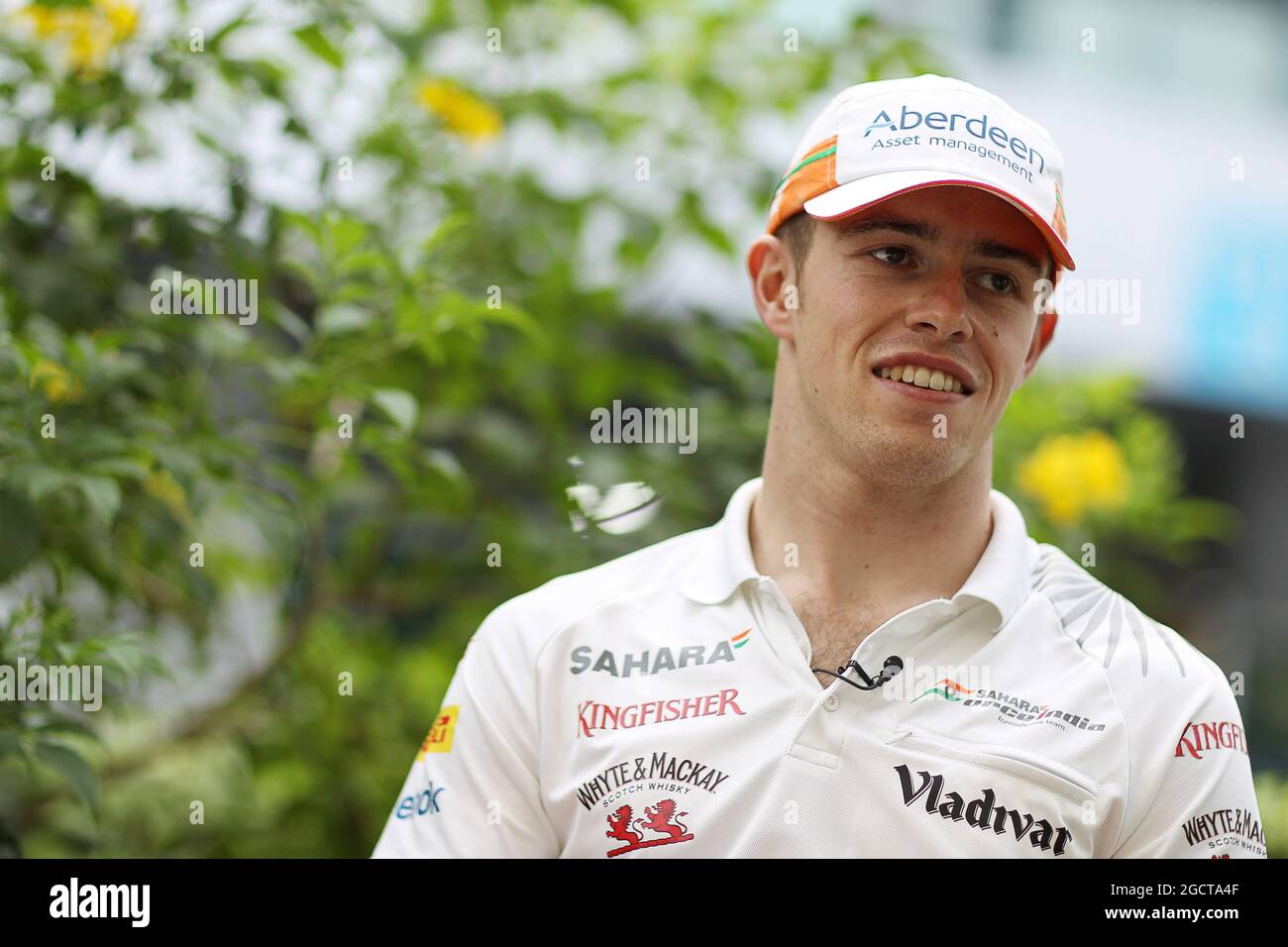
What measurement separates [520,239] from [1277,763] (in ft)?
8.85

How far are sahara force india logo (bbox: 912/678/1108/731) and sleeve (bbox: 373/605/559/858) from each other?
1.71 ft

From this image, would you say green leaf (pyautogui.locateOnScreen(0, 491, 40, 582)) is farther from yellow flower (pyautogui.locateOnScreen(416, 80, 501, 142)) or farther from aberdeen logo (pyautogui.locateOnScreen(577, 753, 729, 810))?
yellow flower (pyautogui.locateOnScreen(416, 80, 501, 142))

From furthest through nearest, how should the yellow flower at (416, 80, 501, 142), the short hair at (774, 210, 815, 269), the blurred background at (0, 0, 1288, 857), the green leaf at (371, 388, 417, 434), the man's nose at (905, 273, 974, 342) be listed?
the yellow flower at (416, 80, 501, 142) → the blurred background at (0, 0, 1288, 857) → the green leaf at (371, 388, 417, 434) → the short hair at (774, 210, 815, 269) → the man's nose at (905, 273, 974, 342)

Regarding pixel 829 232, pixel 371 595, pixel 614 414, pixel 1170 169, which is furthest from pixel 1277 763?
pixel 1170 169

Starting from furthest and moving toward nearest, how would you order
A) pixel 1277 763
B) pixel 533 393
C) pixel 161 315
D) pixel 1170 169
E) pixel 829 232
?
pixel 1170 169
pixel 1277 763
pixel 533 393
pixel 161 315
pixel 829 232

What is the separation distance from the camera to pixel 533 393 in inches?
108

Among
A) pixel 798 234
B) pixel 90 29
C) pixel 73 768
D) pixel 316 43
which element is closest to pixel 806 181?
pixel 798 234

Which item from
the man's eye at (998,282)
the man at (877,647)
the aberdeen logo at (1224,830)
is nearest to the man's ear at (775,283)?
the man at (877,647)

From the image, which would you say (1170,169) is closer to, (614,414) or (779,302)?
(614,414)

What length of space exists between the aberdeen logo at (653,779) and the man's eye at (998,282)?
71cm

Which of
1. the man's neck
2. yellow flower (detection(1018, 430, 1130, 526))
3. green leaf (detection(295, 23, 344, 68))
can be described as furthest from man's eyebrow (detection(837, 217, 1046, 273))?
yellow flower (detection(1018, 430, 1130, 526))

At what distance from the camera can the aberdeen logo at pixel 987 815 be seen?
64.1 inches

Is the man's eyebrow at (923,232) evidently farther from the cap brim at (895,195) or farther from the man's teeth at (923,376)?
the man's teeth at (923,376)

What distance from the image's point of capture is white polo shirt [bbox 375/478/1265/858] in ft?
5.40
